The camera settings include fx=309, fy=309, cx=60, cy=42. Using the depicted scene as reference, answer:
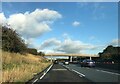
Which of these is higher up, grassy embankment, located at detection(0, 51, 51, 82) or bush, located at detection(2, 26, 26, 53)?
bush, located at detection(2, 26, 26, 53)

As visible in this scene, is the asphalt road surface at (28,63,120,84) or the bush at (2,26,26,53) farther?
the bush at (2,26,26,53)

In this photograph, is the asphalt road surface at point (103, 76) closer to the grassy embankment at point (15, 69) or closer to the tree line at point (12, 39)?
the grassy embankment at point (15, 69)

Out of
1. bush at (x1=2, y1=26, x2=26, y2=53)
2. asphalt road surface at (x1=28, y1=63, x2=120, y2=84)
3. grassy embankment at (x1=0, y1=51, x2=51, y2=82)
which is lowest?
asphalt road surface at (x1=28, y1=63, x2=120, y2=84)

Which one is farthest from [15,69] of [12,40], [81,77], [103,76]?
[12,40]

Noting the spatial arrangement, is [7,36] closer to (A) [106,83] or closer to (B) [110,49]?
(A) [106,83]

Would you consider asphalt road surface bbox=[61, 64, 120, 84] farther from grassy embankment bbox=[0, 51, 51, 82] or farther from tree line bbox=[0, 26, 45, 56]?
tree line bbox=[0, 26, 45, 56]

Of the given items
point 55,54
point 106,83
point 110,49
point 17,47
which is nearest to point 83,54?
point 55,54

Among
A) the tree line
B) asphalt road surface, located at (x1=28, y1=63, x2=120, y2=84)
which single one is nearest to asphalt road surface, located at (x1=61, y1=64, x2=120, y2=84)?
asphalt road surface, located at (x1=28, y1=63, x2=120, y2=84)

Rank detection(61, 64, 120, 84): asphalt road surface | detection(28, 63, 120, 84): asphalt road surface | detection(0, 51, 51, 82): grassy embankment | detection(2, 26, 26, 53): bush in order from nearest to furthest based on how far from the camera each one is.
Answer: detection(0, 51, 51, 82): grassy embankment → detection(28, 63, 120, 84): asphalt road surface → detection(61, 64, 120, 84): asphalt road surface → detection(2, 26, 26, 53): bush

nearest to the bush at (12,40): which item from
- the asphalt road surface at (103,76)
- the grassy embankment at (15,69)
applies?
the grassy embankment at (15,69)

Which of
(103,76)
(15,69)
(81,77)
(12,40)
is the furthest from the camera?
(12,40)

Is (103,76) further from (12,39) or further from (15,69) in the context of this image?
(12,39)

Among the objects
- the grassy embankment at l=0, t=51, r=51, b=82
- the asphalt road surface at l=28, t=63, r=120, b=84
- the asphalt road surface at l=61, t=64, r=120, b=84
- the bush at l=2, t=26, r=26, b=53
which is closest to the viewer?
the grassy embankment at l=0, t=51, r=51, b=82

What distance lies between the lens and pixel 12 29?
59.3m
